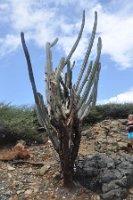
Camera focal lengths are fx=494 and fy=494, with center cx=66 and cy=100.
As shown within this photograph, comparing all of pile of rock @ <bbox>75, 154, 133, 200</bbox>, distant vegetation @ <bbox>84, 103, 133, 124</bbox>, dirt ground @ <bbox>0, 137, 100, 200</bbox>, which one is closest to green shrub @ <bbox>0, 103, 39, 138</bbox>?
dirt ground @ <bbox>0, 137, 100, 200</bbox>

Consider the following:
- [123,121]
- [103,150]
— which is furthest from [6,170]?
[123,121]

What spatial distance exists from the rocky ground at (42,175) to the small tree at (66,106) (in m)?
0.27

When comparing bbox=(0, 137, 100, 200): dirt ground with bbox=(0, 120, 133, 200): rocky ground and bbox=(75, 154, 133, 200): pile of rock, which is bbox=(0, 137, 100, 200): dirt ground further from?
bbox=(75, 154, 133, 200): pile of rock

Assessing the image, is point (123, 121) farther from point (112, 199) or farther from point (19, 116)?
point (112, 199)

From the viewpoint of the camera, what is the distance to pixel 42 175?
8.39m

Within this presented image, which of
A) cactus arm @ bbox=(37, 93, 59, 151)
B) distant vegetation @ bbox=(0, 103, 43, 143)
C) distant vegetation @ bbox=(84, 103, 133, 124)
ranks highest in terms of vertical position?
distant vegetation @ bbox=(84, 103, 133, 124)

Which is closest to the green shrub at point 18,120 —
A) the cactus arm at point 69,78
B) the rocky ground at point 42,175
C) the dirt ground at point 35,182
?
the rocky ground at point 42,175

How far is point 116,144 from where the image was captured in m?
10.7

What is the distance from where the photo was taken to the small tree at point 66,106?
7.80m

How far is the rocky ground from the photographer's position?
25.6 feet

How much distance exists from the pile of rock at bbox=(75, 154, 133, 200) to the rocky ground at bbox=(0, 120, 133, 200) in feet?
0.47

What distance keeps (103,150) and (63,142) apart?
2.71 meters

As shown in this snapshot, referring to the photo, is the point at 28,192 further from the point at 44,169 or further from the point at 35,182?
the point at 44,169

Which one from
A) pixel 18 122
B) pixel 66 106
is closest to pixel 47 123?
pixel 66 106
